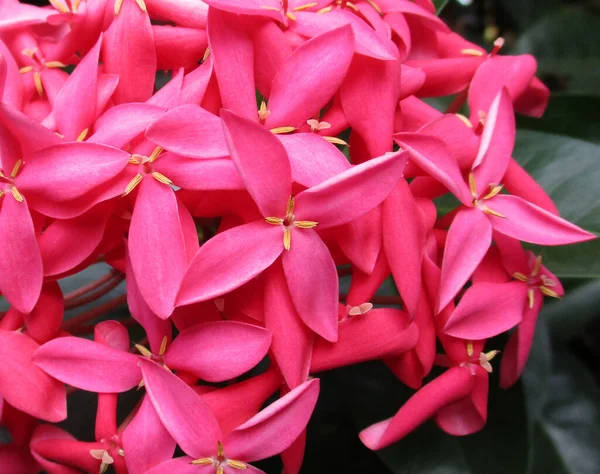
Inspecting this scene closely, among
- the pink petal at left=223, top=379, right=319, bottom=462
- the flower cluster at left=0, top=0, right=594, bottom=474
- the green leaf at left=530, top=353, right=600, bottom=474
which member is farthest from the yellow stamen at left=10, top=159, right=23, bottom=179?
the green leaf at left=530, top=353, right=600, bottom=474

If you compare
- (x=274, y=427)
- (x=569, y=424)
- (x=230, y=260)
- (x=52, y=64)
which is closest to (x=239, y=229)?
(x=230, y=260)

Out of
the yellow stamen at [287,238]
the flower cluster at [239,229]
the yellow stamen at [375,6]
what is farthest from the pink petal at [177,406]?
the yellow stamen at [375,6]

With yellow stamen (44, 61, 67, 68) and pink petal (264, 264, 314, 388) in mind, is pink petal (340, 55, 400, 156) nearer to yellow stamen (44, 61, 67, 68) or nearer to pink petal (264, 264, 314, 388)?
pink petal (264, 264, 314, 388)

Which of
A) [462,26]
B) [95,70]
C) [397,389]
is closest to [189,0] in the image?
[95,70]

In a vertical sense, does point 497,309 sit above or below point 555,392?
above

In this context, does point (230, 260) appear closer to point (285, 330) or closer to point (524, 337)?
point (285, 330)

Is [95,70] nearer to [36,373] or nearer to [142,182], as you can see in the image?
[142,182]
